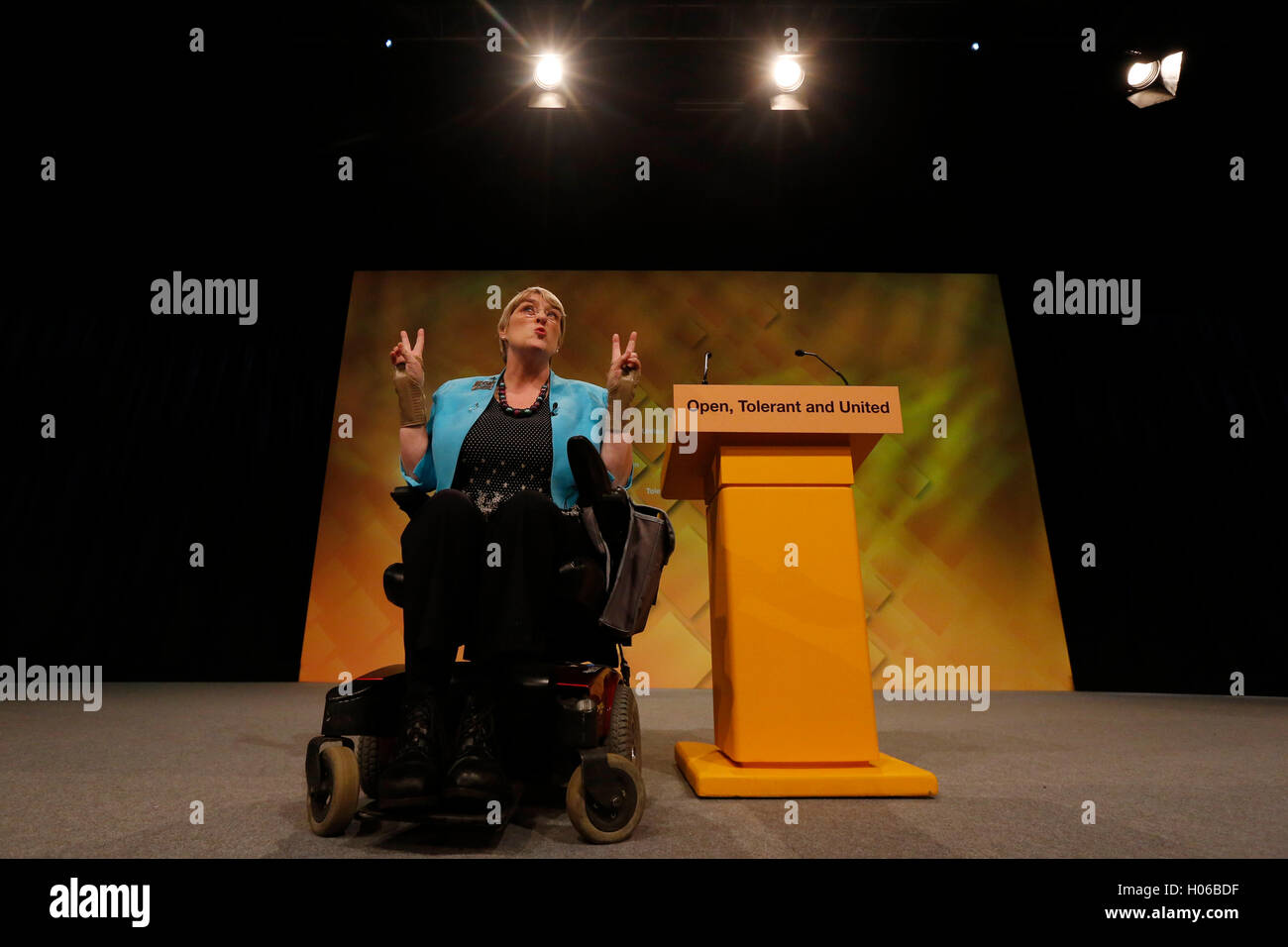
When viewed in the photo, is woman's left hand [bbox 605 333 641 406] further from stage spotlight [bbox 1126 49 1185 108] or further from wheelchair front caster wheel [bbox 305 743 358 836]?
stage spotlight [bbox 1126 49 1185 108]

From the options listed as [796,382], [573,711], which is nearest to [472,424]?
[573,711]

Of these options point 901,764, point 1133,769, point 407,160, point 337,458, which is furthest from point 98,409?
point 1133,769

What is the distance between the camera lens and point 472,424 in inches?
62.2

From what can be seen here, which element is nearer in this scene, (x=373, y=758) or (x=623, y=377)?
(x=373, y=758)

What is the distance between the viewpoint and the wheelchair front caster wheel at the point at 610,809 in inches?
45.1

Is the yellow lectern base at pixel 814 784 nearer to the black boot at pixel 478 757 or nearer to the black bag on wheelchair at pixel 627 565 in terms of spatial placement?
the black bag on wheelchair at pixel 627 565

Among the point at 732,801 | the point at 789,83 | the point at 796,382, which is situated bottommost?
the point at 732,801

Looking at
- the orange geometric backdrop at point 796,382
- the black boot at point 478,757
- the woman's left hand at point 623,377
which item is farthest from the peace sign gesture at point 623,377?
the orange geometric backdrop at point 796,382

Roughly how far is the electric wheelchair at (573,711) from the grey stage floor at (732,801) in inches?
2.3

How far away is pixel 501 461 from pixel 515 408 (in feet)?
0.49

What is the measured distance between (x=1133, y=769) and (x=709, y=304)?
349 centimetres

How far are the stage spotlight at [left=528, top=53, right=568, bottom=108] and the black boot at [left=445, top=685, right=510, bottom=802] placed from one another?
327cm

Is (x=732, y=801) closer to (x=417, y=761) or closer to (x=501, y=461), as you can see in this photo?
(x=417, y=761)

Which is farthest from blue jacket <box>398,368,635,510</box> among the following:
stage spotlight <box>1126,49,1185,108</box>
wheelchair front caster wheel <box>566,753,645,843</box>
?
stage spotlight <box>1126,49,1185,108</box>
